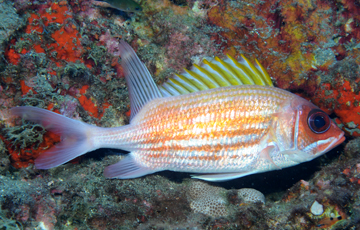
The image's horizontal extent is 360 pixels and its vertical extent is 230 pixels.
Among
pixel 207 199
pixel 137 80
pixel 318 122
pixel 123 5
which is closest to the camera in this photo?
pixel 318 122

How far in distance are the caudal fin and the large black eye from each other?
8.17 feet

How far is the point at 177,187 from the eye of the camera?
3.01 metres

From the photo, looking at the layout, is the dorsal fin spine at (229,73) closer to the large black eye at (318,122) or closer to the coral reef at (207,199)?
the large black eye at (318,122)

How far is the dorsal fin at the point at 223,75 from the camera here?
7.95 feet

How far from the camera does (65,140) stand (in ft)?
7.86

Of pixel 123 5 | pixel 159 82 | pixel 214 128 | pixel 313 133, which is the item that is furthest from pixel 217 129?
pixel 123 5

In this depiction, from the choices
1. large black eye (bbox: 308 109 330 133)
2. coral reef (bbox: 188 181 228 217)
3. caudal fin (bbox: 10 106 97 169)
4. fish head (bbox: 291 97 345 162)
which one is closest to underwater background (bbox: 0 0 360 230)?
coral reef (bbox: 188 181 228 217)

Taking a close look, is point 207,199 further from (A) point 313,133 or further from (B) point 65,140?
(B) point 65,140

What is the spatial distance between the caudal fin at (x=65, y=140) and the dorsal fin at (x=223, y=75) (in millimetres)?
1222

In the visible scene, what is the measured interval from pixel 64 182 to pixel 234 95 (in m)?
2.47

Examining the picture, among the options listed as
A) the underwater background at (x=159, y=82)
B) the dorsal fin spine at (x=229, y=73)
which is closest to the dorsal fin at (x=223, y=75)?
the dorsal fin spine at (x=229, y=73)

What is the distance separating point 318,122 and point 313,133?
13 centimetres

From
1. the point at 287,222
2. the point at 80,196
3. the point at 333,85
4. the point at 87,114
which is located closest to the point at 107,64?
the point at 87,114

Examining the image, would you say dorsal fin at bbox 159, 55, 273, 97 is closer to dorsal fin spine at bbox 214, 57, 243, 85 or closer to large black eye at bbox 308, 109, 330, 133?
dorsal fin spine at bbox 214, 57, 243, 85
